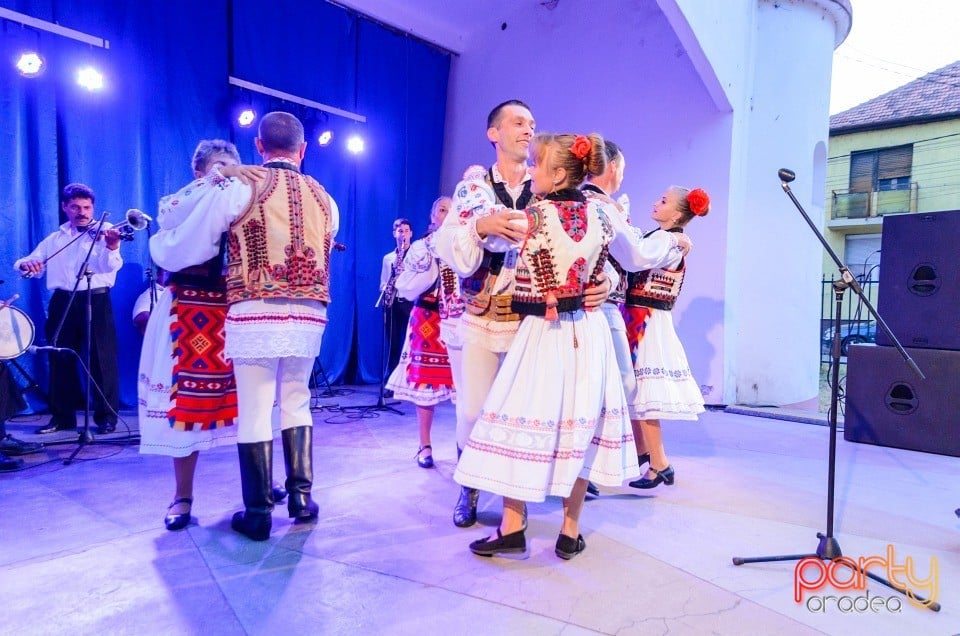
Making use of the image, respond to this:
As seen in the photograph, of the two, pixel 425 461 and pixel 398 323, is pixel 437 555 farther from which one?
pixel 398 323

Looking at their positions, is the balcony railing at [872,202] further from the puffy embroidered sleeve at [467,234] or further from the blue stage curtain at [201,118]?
the puffy embroidered sleeve at [467,234]

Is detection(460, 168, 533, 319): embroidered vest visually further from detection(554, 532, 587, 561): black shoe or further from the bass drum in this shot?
the bass drum

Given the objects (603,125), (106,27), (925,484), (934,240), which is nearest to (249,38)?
(106,27)

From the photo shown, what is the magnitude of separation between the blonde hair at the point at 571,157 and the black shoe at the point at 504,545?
125 cm

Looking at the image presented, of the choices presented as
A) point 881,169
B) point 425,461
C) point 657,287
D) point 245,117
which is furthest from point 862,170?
point 425,461

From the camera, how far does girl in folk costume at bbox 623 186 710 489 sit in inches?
118

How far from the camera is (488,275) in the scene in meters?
2.23

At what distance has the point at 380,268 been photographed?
735 cm

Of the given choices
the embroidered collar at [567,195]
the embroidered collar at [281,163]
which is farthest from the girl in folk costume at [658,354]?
the embroidered collar at [281,163]

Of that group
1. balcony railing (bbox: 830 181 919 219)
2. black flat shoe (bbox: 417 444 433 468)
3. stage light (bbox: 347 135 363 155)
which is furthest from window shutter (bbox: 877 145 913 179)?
black flat shoe (bbox: 417 444 433 468)

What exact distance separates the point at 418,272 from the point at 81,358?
2786mm

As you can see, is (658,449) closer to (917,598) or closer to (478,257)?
(917,598)

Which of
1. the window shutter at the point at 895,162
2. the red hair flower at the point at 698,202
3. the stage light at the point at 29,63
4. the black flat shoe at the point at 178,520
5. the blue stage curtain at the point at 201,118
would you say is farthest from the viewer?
the window shutter at the point at 895,162

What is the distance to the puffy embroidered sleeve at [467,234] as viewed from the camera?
204cm
